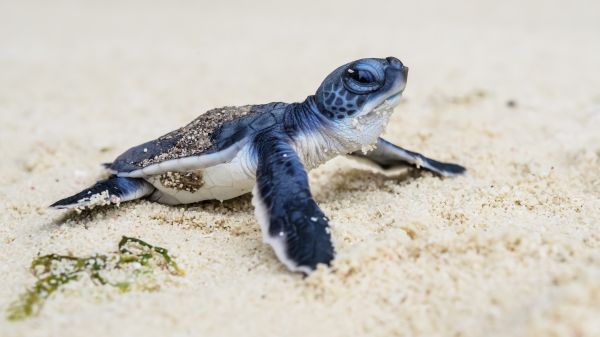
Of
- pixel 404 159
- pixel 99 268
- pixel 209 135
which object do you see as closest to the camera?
pixel 99 268

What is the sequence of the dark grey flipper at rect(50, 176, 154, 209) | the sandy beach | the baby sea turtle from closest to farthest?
the sandy beach < the baby sea turtle < the dark grey flipper at rect(50, 176, 154, 209)

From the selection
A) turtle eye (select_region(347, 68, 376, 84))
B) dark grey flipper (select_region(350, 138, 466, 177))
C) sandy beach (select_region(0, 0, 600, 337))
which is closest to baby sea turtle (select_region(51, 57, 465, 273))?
turtle eye (select_region(347, 68, 376, 84))

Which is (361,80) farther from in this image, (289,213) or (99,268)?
(99,268)

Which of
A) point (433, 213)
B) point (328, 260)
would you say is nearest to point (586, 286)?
point (328, 260)

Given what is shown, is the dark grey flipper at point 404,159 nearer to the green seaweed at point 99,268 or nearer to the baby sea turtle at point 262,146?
the baby sea turtle at point 262,146

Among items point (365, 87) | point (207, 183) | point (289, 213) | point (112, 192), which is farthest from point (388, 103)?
point (112, 192)

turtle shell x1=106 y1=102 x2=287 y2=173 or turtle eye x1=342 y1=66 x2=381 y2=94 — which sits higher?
turtle eye x1=342 y1=66 x2=381 y2=94

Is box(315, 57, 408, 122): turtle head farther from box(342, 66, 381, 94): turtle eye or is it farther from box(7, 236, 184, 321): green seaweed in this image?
box(7, 236, 184, 321): green seaweed

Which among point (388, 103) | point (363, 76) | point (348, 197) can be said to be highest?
point (363, 76)
